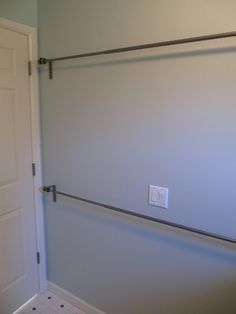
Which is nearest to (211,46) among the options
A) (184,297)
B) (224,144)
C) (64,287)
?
(224,144)

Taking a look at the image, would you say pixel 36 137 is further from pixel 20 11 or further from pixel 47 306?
pixel 47 306

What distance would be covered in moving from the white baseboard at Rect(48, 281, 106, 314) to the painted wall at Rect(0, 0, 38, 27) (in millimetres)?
2089

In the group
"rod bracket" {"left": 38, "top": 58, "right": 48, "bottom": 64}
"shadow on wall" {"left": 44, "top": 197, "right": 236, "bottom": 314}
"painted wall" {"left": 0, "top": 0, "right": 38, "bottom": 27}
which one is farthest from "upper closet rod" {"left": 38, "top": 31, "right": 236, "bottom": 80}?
"shadow on wall" {"left": 44, "top": 197, "right": 236, "bottom": 314}

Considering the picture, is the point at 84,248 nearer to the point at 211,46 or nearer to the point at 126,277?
the point at 126,277

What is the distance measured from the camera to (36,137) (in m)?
2.14

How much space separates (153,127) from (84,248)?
1.09 meters

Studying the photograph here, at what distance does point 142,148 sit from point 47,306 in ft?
5.06

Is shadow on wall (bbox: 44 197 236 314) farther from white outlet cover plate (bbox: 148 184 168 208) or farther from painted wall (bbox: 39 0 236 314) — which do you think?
white outlet cover plate (bbox: 148 184 168 208)

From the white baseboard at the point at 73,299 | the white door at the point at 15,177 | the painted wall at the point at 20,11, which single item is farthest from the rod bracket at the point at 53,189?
the painted wall at the point at 20,11

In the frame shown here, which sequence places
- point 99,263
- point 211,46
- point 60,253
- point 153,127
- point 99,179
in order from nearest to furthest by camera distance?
point 211,46 < point 153,127 < point 99,179 < point 99,263 < point 60,253

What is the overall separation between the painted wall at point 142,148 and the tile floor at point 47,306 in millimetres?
142

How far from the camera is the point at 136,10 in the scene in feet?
5.12

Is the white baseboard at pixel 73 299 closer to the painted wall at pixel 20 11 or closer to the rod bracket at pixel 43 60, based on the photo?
the rod bracket at pixel 43 60

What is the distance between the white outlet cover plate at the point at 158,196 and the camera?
5.30 ft
